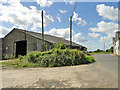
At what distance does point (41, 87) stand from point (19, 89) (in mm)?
646

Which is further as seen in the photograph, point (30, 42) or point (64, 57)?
point (30, 42)

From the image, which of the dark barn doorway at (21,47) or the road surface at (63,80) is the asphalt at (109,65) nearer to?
the road surface at (63,80)

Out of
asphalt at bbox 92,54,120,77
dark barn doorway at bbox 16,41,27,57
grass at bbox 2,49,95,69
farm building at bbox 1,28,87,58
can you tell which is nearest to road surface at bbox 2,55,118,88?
asphalt at bbox 92,54,120,77

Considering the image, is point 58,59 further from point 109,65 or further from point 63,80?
point 63,80

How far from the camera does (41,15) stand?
1296 centimetres

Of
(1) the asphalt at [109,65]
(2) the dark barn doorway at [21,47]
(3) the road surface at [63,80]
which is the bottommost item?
(1) the asphalt at [109,65]

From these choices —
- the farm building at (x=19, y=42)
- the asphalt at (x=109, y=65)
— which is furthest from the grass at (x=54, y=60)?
the farm building at (x=19, y=42)

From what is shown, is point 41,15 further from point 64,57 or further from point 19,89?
point 19,89

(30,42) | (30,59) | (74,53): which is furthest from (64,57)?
(30,42)

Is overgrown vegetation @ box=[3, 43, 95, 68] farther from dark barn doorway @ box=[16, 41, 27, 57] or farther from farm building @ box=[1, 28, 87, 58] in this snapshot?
dark barn doorway @ box=[16, 41, 27, 57]

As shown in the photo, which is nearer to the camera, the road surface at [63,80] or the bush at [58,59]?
the road surface at [63,80]

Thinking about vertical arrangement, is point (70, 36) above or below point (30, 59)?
above

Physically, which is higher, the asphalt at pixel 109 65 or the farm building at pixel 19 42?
the farm building at pixel 19 42

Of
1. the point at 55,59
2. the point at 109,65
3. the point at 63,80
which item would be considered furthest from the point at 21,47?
the point at 63,80
